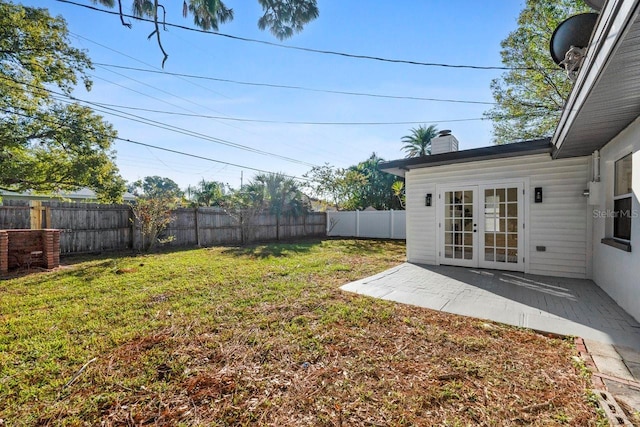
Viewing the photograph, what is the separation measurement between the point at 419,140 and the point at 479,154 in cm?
1641

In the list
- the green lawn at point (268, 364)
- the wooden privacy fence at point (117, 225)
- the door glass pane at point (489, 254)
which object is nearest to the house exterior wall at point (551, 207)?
the door glass pane at point (489, 254)

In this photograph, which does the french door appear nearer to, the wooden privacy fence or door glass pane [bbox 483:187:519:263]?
door glass pane [bbox 483:187:519:263]

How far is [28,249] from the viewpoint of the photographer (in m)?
5.89

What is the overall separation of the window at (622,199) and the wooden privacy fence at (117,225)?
10407 mm

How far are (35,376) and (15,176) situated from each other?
465 inches

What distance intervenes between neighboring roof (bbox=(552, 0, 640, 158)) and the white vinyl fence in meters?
9.48

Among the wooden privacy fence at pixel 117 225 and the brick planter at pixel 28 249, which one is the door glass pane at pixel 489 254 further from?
the brick planter at pixel 28 249

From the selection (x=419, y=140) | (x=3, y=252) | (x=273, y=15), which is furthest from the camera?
(x=419, y=140)

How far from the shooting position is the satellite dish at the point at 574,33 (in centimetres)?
373

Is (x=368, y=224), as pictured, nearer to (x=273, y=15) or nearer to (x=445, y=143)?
(x=445, y=143)

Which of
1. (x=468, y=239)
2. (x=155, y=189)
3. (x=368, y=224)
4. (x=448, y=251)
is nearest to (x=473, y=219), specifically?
(x=468, y=239)

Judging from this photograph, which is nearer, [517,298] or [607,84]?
[607,84]

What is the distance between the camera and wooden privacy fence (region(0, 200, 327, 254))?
700cm

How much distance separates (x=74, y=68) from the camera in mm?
10445
